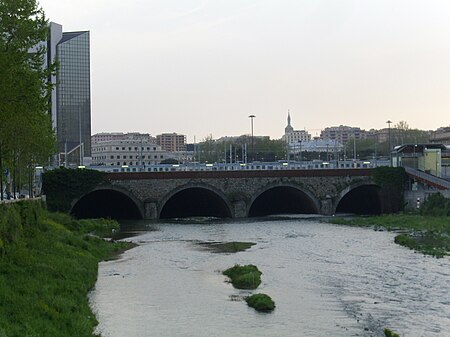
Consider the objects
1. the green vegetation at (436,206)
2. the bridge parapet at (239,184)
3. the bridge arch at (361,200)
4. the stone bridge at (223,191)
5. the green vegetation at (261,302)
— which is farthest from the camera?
the bridge arch at (361,200)

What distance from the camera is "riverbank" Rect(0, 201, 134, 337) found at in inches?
954

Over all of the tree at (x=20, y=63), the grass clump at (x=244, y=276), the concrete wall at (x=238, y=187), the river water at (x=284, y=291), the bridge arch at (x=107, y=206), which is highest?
the tree at (x=20, y=63)

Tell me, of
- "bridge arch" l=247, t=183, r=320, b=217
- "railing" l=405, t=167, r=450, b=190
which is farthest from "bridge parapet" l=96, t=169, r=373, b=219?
"railing" l=405, t=167, r=450, b=190

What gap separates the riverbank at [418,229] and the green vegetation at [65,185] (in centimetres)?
2795

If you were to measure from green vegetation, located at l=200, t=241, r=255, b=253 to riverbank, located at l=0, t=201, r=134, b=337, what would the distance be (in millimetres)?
7314

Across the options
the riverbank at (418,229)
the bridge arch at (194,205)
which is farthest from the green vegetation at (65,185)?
the riverbank at (418,229)

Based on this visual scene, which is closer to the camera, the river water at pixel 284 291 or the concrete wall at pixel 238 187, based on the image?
the river water at pixel 284 291

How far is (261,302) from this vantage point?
3114 cm

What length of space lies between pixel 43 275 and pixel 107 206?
61037mm

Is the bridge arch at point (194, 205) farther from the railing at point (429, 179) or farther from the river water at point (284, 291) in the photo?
the river water at point (284, 291)

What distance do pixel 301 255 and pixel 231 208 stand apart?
36857 millimetres

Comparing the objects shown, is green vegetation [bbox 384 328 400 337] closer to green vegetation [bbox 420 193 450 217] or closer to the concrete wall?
green vegetation [bbox 420 193 450 217]

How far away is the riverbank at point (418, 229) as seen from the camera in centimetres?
5047

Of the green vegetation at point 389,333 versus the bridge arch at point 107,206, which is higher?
the bridge arch at point 107,206
